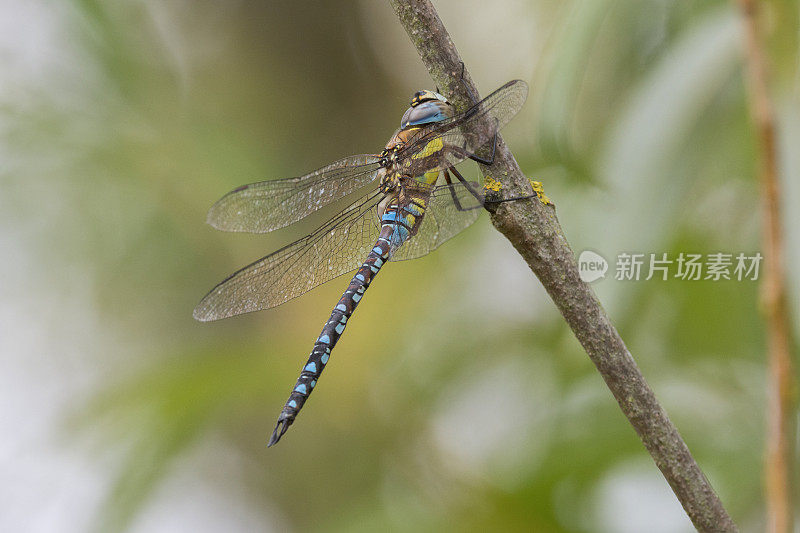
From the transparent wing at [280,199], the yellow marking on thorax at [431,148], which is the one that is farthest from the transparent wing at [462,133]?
the transparent wing at [280,199]

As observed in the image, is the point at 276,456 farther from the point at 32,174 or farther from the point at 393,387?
the point at 32,174

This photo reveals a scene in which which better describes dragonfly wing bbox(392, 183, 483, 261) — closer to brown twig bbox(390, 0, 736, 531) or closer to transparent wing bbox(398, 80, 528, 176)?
transparent wing bbox(398, 80, 528, 176)

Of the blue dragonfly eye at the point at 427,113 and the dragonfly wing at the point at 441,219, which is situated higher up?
the blue dragonfly eye at the point at 427,113

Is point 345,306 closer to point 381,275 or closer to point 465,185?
point 465,185

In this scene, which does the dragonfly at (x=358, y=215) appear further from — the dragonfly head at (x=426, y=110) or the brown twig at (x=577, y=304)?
the brown twig at (x=577, y=304)

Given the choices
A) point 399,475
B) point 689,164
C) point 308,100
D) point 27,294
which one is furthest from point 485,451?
point 27,294

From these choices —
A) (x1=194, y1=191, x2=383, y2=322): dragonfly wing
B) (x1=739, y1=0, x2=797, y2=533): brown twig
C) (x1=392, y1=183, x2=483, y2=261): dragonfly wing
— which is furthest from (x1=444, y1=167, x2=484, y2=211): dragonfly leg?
(x1=739, y1=0, x2=797, y2=533): brown twig
